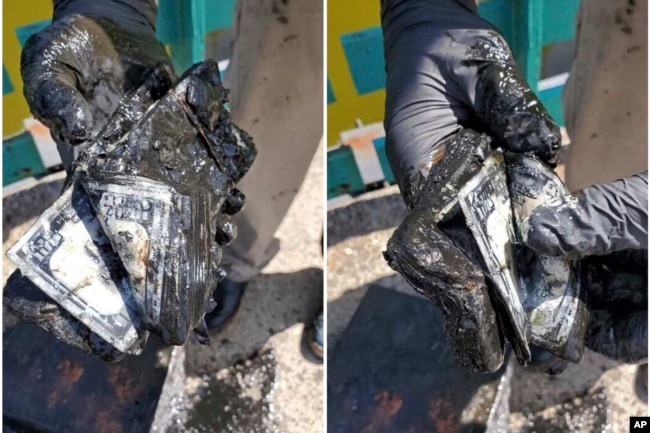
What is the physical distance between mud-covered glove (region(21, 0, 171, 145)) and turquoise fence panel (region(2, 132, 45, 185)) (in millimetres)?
625

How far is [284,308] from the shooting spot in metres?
1.98

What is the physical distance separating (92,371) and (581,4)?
1.38m

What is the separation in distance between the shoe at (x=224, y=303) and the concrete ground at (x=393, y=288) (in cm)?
22

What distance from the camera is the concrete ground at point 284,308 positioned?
75.5 inches

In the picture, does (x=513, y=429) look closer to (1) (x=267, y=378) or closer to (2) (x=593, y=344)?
(2) (x=593, y=344)

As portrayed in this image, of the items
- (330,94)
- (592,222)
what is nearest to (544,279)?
(592,222)

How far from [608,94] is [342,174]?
0.66m

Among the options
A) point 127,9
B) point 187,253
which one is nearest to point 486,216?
point 187,253

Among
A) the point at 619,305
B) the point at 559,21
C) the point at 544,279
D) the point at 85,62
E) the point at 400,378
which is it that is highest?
the point at 85,62

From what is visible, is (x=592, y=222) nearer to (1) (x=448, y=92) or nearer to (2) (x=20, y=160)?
(1) (x=448, y=92)

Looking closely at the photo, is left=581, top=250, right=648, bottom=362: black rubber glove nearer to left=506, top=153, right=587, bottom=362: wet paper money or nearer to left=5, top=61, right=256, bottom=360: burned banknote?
left=506, top=153, right=587, bottom=362: wet paper money

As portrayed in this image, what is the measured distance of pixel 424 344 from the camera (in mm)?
1940

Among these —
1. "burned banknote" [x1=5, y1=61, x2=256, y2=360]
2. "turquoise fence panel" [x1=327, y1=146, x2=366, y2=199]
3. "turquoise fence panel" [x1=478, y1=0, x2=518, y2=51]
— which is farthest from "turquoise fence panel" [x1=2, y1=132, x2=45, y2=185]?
"turquoise fence panel" [x1=478, y1=0, x2=518, y2=51]

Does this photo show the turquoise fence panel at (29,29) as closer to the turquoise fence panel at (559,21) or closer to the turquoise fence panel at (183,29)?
the turquoise fence panel at (183,29)
